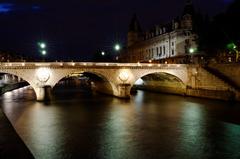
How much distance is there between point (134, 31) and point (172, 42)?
35.7m

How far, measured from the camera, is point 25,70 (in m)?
48.3

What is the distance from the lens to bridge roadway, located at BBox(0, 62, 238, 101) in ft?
159

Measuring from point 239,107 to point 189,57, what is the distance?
3759cm

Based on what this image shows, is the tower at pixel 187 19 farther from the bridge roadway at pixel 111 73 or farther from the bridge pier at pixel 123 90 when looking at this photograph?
the bridge pier at pixel 123 90

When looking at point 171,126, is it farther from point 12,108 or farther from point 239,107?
point 12,108

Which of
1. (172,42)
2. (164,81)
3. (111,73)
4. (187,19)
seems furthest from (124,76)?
(187,19)

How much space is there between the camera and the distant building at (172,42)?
80.2 m

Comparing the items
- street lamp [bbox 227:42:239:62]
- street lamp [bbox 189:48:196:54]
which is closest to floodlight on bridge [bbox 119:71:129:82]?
street lamp [bbox 227:42:239:62]

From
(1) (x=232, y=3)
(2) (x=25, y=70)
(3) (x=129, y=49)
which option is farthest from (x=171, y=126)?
(3) (x=129, y=49)

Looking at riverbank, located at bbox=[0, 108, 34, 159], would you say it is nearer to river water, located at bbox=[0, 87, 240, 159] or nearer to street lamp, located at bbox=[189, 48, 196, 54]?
river water, located at bbox=[0, 87, 240, 159]

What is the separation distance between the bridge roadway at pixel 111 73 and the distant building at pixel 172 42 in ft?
42.9

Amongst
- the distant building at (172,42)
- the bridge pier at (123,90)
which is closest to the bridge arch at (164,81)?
the bridge pier at (123,90)

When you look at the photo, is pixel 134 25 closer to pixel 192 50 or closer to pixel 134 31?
pixel 134 31

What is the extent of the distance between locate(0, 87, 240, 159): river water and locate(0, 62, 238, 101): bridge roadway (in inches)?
286
